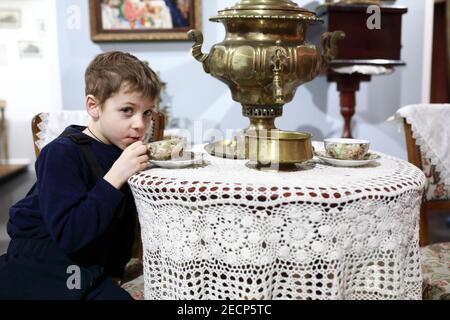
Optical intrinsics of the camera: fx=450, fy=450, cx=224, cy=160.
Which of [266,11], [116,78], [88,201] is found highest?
[266,11]

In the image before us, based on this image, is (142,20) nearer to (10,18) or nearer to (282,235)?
(282,235)

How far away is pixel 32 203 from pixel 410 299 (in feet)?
3.02

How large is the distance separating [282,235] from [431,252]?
0.80m

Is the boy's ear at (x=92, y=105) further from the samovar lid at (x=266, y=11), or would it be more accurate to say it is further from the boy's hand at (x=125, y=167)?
the samovar lid at (x=266, y=11)

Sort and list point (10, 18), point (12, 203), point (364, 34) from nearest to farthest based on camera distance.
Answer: point (364, 34)
point (12, 203)
point (10, 18)

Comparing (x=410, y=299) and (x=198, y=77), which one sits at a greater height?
(x=198, y=77)

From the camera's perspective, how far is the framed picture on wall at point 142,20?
261 cm

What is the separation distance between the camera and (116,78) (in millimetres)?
1107

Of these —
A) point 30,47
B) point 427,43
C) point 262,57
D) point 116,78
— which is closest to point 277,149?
point 262,57

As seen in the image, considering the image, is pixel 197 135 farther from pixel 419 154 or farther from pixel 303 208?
pixel 303 208

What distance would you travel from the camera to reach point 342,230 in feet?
2.81

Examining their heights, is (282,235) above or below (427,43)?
below

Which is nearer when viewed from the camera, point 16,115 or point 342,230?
point 342,230
